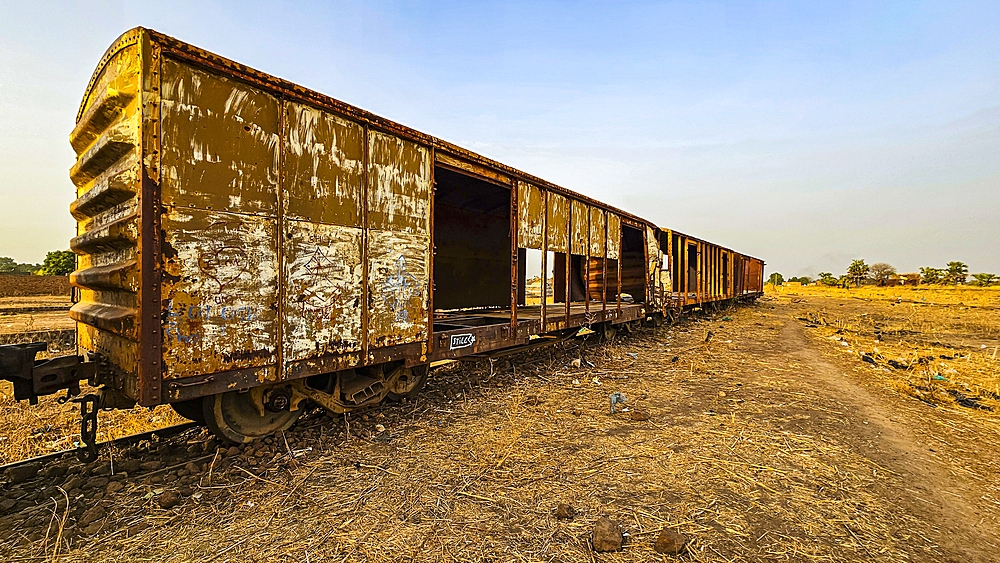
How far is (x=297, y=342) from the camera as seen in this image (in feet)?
11.5

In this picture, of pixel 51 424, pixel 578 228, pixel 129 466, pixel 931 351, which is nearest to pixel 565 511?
pixel 129 466

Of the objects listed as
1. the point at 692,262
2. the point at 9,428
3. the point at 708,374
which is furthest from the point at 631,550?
the point at 692,262

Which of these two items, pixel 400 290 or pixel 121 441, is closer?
pixel 121 441

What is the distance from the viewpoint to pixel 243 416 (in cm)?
358

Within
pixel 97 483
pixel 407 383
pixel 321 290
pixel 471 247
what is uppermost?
pixel 471 247

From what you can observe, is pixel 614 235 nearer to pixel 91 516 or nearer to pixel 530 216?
pixel 530 216

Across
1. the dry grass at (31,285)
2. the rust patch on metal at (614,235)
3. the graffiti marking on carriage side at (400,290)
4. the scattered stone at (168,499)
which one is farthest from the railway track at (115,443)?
the dry grass at (31,285)

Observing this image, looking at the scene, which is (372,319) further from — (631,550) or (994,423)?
(994,423)

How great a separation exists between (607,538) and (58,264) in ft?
116

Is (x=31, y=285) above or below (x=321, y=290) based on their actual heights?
below

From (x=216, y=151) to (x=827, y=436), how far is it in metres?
6.33

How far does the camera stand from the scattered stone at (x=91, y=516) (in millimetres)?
2590

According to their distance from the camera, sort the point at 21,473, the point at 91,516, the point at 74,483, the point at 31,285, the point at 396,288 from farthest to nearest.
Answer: the point at 31,285 < the point at 396,288 < the point at 21,473 < the point at 74,483 < the point at 91,516

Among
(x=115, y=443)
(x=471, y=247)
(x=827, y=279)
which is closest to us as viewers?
(x=115, y=443)
